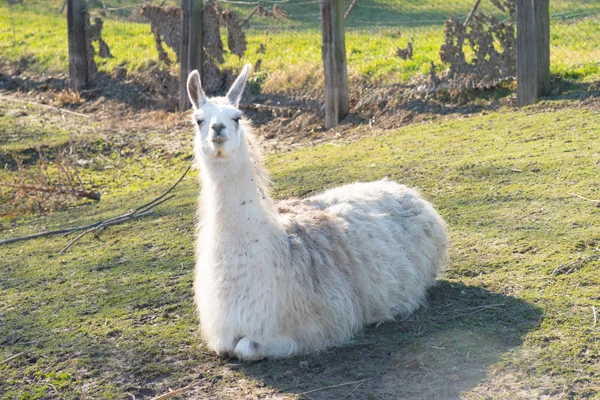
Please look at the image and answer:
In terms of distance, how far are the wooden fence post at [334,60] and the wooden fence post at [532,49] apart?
209 centimetres

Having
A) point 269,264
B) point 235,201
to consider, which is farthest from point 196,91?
point 269,264

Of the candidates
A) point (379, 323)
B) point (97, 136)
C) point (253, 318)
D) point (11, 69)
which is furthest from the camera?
point (11, 69)

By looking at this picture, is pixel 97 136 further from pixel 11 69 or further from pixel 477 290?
pixel 477 290

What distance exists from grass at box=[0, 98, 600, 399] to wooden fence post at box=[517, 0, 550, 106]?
58 centimetres

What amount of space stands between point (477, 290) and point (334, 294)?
3.27 feet

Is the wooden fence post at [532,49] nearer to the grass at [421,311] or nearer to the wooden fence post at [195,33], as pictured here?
the grass at [421,311]

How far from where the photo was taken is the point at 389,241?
500 centimetres

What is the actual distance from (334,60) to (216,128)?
5.90 meters

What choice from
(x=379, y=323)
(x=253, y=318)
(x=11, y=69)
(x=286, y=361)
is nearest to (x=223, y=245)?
(x=253, y=318)

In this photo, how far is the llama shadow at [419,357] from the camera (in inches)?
152

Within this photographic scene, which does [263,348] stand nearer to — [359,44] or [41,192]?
[41,192]

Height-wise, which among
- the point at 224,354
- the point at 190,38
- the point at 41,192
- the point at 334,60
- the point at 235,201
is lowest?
the point at 224,354

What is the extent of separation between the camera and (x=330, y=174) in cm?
784

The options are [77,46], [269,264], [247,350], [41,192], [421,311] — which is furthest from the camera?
[77,46]
